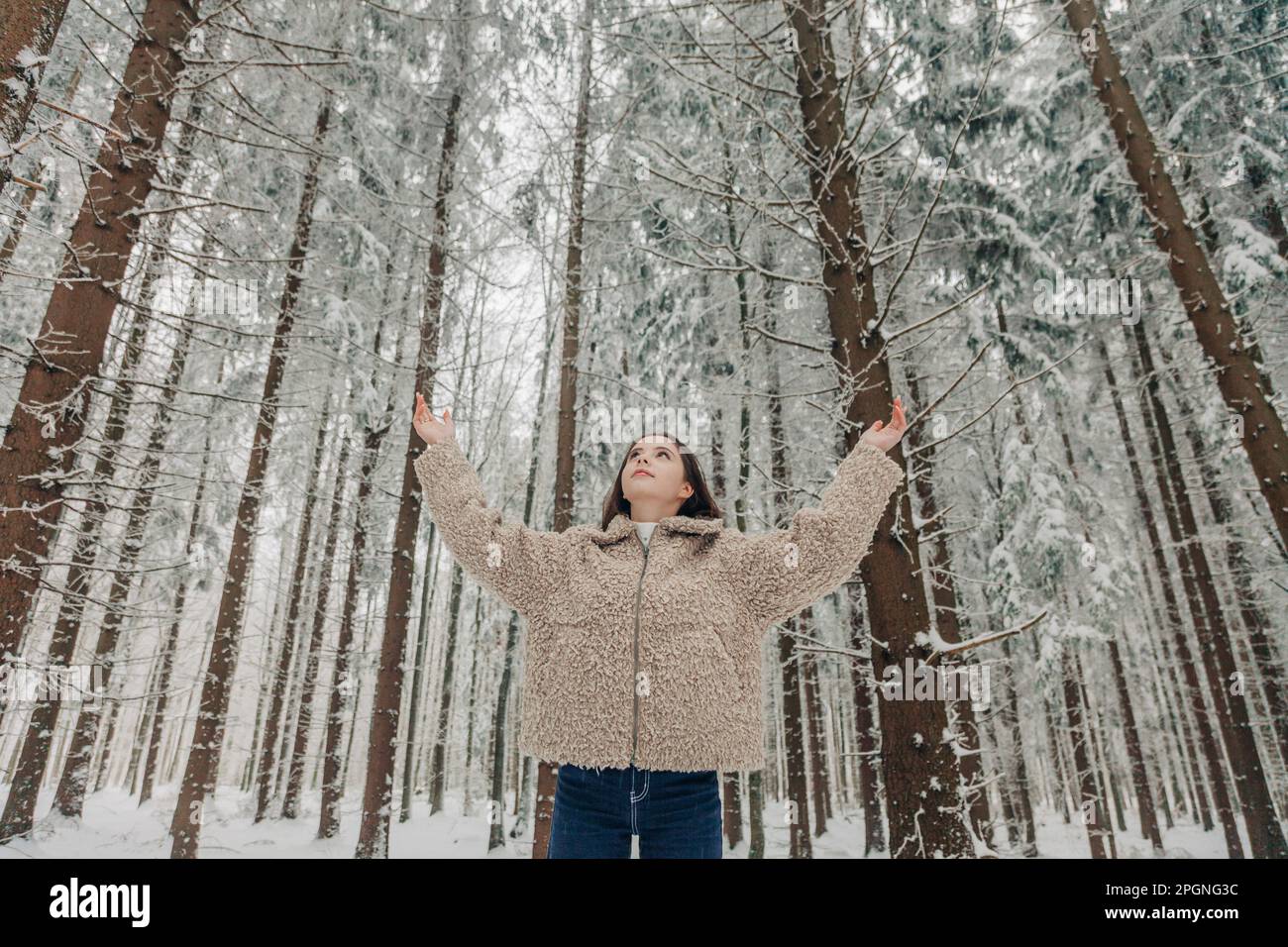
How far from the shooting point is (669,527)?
2354mm

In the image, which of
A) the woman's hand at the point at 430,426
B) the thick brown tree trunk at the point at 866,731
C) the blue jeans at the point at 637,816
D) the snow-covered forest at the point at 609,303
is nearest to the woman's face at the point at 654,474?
the woman's hand at the point at 430,426

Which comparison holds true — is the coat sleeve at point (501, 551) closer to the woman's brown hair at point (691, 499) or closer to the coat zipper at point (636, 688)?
the coat zipper at point (636, 688)

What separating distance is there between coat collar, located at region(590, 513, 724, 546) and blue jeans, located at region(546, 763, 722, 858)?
2.65 feet

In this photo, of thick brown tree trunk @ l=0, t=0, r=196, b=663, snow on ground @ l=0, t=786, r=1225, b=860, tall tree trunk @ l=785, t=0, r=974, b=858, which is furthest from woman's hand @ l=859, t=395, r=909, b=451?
snow on ground @ l=0, t=786, r=1225, b=860

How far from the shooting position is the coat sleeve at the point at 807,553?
7.20 ft

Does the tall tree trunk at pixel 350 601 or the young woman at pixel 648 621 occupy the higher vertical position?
the tall tree trunk at pixel 350 601

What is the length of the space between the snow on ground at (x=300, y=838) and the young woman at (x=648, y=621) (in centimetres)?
500

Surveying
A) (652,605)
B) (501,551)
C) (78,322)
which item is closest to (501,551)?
(501,551)

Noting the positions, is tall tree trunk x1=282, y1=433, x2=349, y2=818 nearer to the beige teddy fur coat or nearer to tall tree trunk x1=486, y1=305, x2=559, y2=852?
tall tree trunk x1=486, y1=305, x2=559, y2=852

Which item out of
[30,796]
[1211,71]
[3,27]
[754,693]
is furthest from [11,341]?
[1211,71]

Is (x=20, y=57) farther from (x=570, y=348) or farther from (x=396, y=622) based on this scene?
(x=396, y=622)

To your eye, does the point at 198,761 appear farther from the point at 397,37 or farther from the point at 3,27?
the point at 397,37

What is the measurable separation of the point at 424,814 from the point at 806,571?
68.8 ft

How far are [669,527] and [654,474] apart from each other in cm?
24
